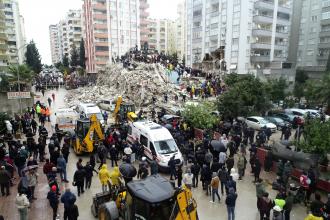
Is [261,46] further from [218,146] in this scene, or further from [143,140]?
[143,140]

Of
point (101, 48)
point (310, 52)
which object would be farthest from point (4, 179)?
point (310, 52)

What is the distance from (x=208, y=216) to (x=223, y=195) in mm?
1975

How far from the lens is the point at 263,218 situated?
10.7m

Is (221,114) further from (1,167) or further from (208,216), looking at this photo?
(1,167)

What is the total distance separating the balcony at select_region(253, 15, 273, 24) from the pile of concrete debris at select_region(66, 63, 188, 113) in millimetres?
18517

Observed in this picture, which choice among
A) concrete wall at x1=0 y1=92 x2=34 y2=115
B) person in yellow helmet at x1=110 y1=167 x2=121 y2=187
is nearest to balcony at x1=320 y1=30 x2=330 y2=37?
concrete wall at x1=0 y1=92 x2=34 y2=115

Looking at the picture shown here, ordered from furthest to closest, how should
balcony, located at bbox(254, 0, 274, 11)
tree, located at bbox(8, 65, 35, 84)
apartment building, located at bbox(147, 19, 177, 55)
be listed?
apartment building, located at bbox(147, 19, 177, 55)
balcony, located at bbox(254, 0, 274, 11)
tree, located at bbox(8, 65, 35, 84)

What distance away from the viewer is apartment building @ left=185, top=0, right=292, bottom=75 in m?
47.4

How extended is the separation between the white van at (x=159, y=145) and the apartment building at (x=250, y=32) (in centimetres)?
3415

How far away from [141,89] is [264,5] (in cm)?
2733

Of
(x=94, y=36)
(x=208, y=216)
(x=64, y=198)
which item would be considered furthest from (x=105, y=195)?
(x=94, y=36)

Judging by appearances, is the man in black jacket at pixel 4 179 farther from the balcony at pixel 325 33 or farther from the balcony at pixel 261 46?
the balcony at pixel 325 33

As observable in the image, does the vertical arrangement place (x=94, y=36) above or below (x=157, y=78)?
above

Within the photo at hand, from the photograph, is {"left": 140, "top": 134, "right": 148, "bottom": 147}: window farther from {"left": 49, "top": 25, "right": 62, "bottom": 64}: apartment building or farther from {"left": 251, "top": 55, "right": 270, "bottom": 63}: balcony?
{"left": 49, "top": 25, "right": 62, "bottom": 64}: apartment building
